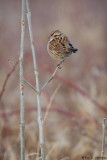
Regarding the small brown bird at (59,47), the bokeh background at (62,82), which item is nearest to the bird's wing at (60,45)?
the small brown bird at (59,47)

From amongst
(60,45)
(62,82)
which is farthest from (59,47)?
(62,82)

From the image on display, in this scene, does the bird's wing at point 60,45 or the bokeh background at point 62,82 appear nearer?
the bird's wing at point 60,45

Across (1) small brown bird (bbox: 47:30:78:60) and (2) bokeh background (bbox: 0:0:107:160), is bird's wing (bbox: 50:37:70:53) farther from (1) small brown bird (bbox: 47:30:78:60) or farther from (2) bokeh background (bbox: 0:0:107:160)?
(2) bokeh background (bbox: 0:0:107:160)

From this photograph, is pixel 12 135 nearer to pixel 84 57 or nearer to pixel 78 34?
pixel 84 57

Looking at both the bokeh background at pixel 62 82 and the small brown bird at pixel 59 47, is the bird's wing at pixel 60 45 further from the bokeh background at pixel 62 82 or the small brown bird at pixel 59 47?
the bokeh background at pixel 62 82

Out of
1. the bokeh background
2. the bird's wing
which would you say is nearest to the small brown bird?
the bird's wing

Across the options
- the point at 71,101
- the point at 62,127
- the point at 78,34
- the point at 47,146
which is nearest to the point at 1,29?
the point at 78,34
